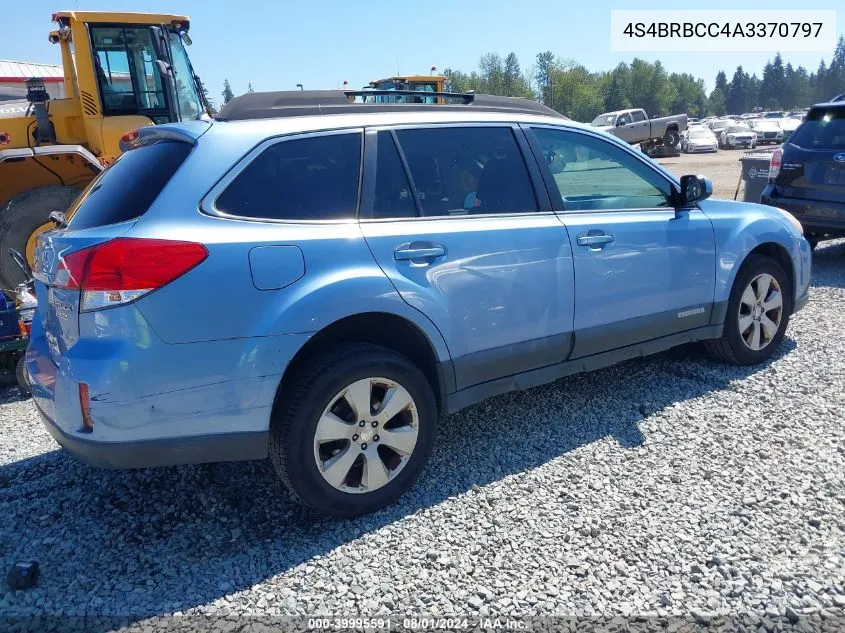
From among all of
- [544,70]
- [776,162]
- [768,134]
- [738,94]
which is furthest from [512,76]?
[776,162]

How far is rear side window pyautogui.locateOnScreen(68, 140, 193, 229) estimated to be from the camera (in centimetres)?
283

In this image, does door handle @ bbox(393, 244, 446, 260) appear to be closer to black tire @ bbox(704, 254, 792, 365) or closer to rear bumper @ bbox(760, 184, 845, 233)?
black tire @ bbox(704, 254, 792, 365)

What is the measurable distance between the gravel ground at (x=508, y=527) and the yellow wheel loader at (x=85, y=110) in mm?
3757

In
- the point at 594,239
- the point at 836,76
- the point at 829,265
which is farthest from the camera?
the point at 836,76

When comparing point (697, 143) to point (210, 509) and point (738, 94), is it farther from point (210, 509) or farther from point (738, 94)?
point (738, 94)

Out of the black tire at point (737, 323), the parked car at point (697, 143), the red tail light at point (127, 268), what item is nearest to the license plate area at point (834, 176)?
the black tire at point (737, 323)

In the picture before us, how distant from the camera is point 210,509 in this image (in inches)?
128

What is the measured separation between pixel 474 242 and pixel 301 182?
0.89 metres

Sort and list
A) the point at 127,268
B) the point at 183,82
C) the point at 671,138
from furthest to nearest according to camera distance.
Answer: the point at 671,138
the point at 183,82
the point at 127,268

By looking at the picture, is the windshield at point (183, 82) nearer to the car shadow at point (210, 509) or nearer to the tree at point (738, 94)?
the car shadow at point (210, 509)

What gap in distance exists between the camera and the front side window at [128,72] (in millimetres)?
7383

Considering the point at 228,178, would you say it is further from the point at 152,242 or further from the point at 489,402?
the point at 489,402

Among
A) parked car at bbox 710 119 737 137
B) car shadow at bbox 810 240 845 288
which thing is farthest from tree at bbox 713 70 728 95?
car shadow at bbox 810 240 845 288

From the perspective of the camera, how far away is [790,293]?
4953 mm
